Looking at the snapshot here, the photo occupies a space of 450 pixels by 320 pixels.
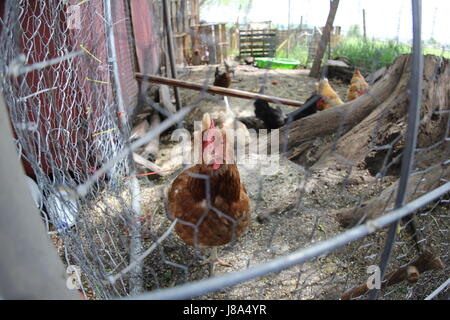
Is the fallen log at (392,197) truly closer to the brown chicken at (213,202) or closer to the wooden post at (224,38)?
the brown chicken at (213,202)

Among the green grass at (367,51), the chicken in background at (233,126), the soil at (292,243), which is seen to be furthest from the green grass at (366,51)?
the soil at (292,243)

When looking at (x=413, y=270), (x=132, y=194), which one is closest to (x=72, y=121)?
(x=132, y=194)

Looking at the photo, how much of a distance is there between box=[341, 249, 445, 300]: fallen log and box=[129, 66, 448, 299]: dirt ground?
12 cm

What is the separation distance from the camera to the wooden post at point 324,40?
15.3 ft

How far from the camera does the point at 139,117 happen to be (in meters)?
3.31

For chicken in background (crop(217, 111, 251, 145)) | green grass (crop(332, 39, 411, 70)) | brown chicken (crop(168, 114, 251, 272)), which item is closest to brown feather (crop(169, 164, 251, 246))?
brown chicken (crop(168, 114, 251, 272))

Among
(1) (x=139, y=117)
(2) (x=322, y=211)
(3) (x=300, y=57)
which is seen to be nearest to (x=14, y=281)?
(2) (x=322, y=211)

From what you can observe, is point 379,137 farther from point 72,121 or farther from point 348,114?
point 72,121

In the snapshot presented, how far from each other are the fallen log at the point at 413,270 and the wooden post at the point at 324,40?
4.39m

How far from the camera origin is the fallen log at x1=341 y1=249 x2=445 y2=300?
3.11 feet

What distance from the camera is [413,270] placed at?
93 cm

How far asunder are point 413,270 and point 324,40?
5013 millimetres

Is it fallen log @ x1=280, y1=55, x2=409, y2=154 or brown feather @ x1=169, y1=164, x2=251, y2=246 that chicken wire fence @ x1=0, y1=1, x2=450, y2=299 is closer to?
brown feather @ x1=169, y1=164, x2=251, y2=246
